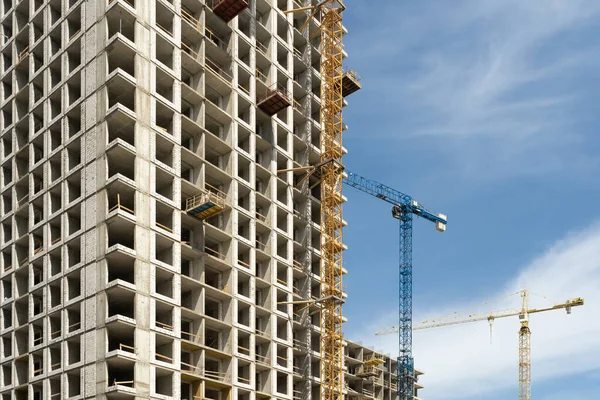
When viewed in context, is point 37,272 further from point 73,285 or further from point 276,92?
point 276,92

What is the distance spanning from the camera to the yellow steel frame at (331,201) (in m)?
96.7

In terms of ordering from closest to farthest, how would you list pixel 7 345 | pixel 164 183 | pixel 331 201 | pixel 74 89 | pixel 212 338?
pixel 164 183 < pixel 74 89 < pixel 7 345 < pixel 212 338 < pixel 331 201

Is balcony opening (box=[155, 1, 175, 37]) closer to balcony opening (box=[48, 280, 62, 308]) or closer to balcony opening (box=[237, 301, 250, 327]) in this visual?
balcony opening (box=[48, 280, 62, 308])

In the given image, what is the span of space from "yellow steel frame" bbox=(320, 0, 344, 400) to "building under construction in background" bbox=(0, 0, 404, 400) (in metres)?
1.75

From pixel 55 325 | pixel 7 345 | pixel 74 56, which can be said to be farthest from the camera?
pixel 7 345

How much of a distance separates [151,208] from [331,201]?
3451 cm

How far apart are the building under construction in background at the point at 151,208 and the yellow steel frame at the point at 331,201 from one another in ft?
5.75

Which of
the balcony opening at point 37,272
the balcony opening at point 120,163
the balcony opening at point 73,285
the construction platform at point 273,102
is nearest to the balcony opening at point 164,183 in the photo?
the balcony opening at point 120,163

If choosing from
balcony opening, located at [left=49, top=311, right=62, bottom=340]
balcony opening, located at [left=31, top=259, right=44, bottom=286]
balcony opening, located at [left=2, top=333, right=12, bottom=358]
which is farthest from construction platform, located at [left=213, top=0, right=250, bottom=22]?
balcony opening, located at [left=2, top=333, right=12, bottom=358]

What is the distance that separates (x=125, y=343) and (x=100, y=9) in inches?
1182

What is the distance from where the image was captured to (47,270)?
7519 cm

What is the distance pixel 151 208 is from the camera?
233 feet

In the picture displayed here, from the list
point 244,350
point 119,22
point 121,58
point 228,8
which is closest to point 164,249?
point 244,350

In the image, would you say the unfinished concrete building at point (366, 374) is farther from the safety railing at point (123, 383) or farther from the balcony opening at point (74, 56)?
the balcony opening at point (74, 56)
